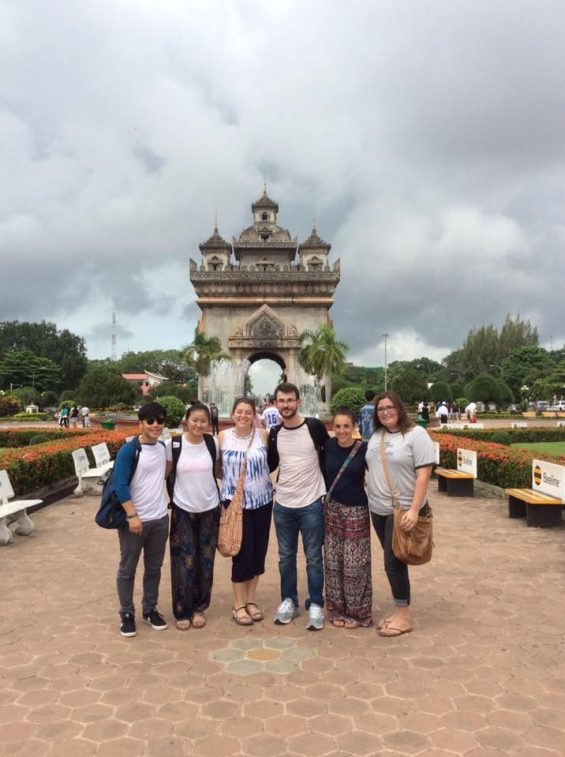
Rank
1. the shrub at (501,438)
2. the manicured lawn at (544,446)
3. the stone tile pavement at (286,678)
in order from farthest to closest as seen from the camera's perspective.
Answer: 1. the shrub at (501,438)
2. the manicured lawn at (544,446)
3. the stone tile pavement at (286,678)

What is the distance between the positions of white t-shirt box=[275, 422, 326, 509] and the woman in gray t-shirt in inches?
16.8

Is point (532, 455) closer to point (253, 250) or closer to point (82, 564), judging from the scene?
point (82, 564)

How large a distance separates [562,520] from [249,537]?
5338mm

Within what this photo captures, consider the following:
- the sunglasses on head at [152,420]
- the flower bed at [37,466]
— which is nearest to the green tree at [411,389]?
the flower bed at [37,466]

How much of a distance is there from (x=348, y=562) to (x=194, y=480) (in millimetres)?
1339

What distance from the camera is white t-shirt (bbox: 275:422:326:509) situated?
4758 millimetres

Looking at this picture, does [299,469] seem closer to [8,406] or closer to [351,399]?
[351,399]

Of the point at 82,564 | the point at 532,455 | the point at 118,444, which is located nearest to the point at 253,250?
the point at 118,444

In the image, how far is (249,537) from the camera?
15.8 feet

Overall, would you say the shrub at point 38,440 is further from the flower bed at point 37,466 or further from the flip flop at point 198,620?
the flip flop at point 198,620

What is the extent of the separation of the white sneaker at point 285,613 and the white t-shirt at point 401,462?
107 cm

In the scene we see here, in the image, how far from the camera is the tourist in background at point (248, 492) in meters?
4.79

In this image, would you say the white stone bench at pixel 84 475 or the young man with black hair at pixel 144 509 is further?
the white stone bench at pixel 84 475

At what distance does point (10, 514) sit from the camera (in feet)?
24.6
